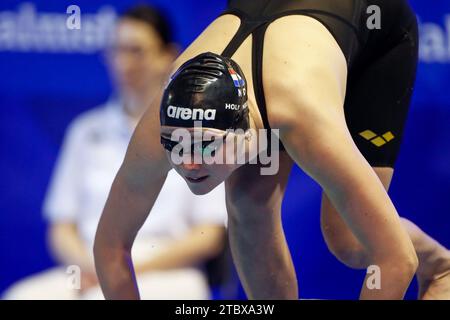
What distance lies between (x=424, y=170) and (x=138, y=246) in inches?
48.0

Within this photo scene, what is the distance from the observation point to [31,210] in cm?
360

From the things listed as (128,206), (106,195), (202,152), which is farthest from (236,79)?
(106,195)

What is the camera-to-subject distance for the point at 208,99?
1.97m

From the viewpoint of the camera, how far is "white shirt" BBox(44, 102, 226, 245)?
124 inches

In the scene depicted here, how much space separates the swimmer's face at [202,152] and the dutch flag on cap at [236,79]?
0.12 meters

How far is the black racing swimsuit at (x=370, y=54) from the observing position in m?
2.12

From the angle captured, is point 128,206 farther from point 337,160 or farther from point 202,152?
point 337,160

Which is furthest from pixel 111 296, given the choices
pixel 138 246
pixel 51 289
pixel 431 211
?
pixel 431 211

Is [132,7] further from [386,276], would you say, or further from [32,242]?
[386,276]

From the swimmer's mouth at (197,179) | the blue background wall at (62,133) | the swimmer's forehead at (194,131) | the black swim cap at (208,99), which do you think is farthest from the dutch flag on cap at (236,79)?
the blue background wall at (62,133)

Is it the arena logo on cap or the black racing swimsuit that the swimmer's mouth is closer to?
the arena logo on cap

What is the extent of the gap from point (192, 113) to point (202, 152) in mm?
102

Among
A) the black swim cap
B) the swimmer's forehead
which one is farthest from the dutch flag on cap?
the swimmer's forehead

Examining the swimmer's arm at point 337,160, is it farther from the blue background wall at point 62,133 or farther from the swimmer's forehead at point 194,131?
the blue background wall at point 62,133
